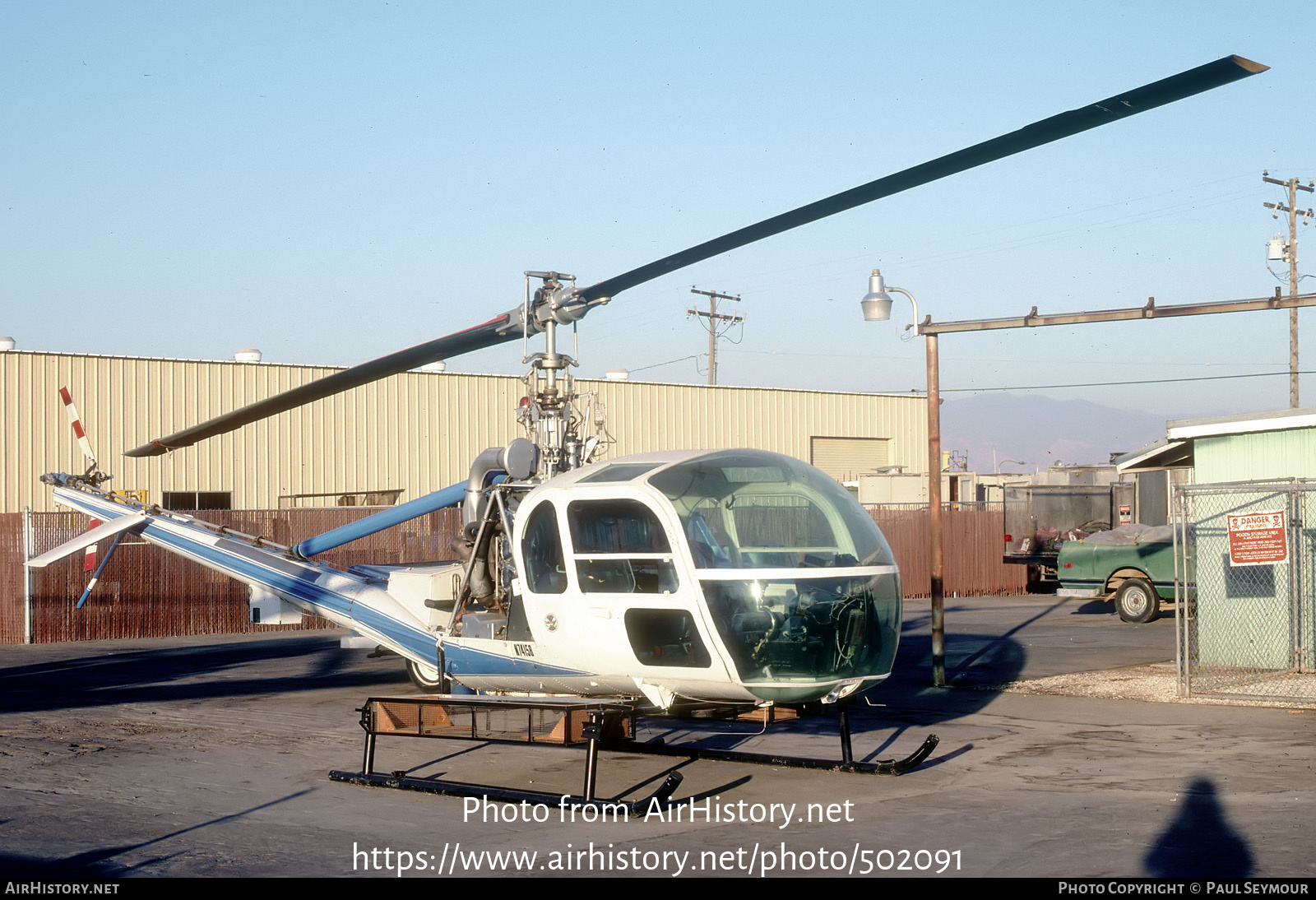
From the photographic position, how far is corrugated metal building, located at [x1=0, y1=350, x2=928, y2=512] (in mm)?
27141

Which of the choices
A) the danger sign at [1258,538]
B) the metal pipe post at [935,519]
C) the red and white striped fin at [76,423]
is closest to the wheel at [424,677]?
the red and white striped fin at [76,423]

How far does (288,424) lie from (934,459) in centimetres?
1920

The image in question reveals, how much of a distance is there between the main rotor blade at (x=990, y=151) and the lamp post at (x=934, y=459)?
5.93m

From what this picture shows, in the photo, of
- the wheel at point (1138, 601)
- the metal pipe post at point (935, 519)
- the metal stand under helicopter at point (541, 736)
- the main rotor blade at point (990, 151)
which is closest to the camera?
the main rotor blade at point (990, 151)

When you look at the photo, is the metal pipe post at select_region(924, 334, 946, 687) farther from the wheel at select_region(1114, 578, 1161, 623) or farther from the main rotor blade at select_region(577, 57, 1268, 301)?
the wheel at select_region(1114, 578, 1161, 623)

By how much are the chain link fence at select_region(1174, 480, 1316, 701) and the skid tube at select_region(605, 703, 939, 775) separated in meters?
5.56

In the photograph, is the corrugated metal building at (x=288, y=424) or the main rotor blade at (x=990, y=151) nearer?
the main rotor blade at (x=990, y=151)

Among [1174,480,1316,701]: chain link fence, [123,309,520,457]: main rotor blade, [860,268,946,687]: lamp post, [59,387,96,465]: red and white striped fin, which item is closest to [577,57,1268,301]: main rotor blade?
[123,309,520,457]: main rotor blade

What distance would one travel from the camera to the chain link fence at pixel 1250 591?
14.0m

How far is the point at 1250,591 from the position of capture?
1580 cm

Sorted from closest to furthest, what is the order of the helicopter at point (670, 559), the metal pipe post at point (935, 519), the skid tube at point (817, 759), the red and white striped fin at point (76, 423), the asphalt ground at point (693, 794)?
the asphalt ground at point (693, 794) → the helicopter at point (670, 559) → the skid tube at point (817, 759) → the metal pipe post at point (935, 519) → the red and white striped fin at point (76, 423)

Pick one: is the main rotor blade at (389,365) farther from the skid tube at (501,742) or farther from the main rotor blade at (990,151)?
the skid tube at (501,742)

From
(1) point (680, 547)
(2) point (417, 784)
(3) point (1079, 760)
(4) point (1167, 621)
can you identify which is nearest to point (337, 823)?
(2) point (417, 784)

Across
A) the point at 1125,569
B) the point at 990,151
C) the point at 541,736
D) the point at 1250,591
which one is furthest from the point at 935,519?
the point at 1125,569
